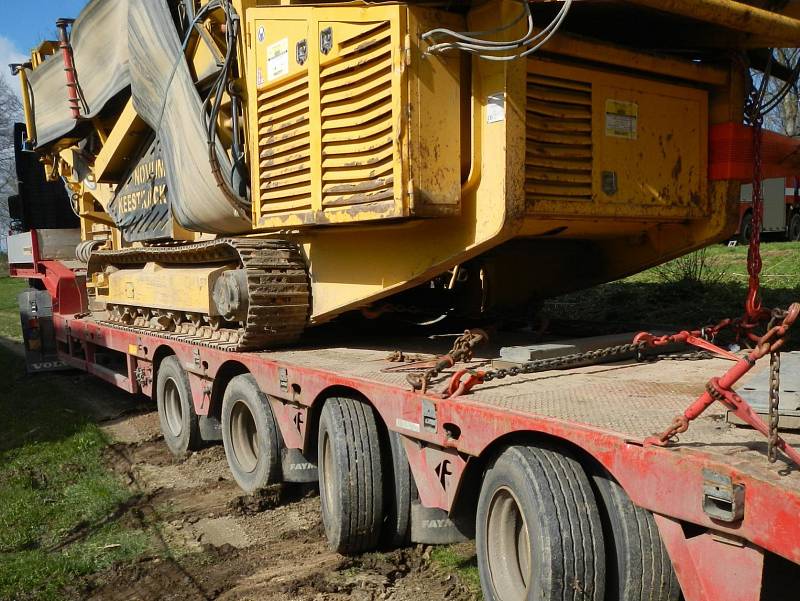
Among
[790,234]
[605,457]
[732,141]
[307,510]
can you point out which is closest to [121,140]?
[307,510]

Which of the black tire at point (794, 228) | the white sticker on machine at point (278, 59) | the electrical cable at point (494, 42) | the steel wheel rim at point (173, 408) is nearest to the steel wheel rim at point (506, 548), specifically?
the electrical cable at point (494, 42)

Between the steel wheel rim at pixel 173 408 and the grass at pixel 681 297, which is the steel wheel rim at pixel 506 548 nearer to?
the steel wheel rim at pixel 173 408

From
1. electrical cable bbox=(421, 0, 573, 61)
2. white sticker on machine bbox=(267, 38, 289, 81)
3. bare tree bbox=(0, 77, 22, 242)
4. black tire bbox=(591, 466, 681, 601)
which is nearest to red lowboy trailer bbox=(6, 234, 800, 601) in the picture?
black tire bbox=(591, 466, 681, 601)

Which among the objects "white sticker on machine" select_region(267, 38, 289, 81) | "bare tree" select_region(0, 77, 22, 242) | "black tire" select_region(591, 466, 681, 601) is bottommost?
"black tire" select_region(591, 466, 681, 601)

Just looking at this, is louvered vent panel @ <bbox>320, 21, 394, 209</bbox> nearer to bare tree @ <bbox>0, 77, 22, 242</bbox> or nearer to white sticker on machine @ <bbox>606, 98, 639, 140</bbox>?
white sticker on machine @ <bbox>606, 98, 639, 140</bbox>

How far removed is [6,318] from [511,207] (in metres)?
20.1

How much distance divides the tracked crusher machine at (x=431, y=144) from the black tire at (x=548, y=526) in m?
1.31

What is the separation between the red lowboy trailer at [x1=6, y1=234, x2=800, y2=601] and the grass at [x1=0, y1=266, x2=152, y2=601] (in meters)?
0.94

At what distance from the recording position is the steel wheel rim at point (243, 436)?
549 centimetres

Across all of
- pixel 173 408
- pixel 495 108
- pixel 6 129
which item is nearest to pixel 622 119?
pixel 495 108

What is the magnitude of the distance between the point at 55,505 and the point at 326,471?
2.08 metres

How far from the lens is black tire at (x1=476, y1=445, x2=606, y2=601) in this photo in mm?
2695

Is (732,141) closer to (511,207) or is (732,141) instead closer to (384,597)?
(511,207)

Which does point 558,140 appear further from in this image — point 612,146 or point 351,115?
point 351,115
